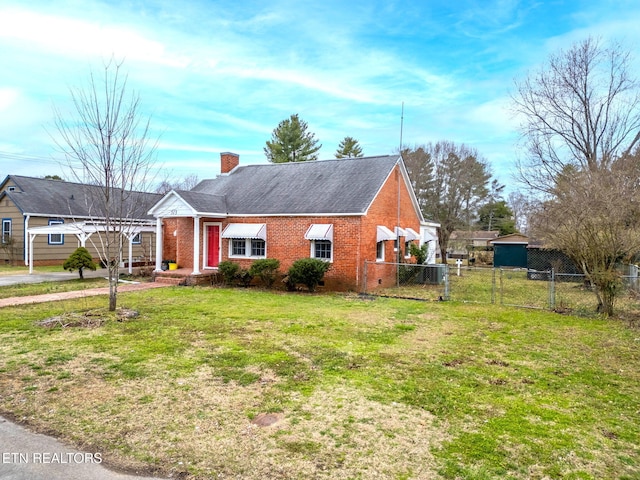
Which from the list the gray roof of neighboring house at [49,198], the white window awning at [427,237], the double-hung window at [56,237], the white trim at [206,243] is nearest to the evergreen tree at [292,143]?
the gray roof of neighboring house at [49,198]

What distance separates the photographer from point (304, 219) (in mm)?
16344

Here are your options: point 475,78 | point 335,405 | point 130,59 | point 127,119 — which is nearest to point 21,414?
point 335,405

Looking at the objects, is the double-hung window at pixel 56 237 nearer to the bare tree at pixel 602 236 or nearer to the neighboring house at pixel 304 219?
the neighboring house at pixel 304 219

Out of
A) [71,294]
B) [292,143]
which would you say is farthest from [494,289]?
[292,143]

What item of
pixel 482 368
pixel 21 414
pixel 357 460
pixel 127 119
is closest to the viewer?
pixel 357 460

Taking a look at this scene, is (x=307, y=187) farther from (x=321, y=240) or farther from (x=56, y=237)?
(x=56, y=237)

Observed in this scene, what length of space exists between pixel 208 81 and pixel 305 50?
4.51 m

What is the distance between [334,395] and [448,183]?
32155mm

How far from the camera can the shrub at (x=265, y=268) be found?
15523 mm

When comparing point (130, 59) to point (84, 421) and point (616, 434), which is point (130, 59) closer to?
point (84, 421)

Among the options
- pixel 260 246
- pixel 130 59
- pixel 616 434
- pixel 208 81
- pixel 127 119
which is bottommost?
pixel 616 434

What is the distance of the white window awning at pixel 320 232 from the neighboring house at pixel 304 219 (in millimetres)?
40

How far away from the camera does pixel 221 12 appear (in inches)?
514

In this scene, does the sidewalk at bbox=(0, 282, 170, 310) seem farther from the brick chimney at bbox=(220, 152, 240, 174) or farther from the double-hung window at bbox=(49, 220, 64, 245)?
the double-hung window at bbox=(49, 220, 64, 245)
